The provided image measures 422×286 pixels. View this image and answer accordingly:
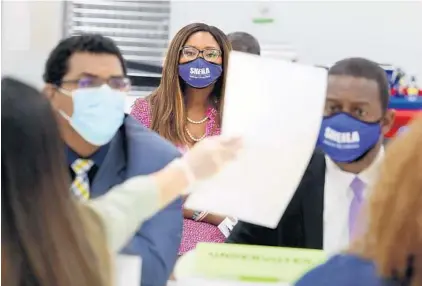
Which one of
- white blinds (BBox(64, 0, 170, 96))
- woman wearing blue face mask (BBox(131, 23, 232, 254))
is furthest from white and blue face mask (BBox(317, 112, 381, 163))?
white blinds (BBox(64, 0, 170, 96))

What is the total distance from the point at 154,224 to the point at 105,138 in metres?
0.20

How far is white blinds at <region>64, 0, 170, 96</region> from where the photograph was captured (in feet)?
12.0

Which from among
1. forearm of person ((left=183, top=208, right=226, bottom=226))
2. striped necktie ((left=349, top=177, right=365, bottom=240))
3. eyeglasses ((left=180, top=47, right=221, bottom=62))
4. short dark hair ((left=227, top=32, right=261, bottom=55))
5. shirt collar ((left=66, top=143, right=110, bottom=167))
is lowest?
forearm of person ((left=183, top=208, right=226, bottom=226))

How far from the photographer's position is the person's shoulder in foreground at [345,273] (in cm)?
87

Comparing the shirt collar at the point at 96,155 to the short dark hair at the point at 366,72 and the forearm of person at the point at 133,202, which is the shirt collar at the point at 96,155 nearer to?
the forearm of person at the point at 133,202

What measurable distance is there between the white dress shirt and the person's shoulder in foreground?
0.38 metres

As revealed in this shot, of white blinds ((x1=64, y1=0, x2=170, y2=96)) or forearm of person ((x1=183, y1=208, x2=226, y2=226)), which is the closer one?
forearm of person ((x1=183, y1=208, x2=226, y2=226))

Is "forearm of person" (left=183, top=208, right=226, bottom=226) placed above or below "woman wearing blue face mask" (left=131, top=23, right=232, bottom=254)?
below

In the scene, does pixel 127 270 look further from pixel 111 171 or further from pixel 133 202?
pixel 111 171

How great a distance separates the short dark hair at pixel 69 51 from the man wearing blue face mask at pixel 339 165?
441mm

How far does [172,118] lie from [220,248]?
0.93 metres

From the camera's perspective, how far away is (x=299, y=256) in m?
1.19

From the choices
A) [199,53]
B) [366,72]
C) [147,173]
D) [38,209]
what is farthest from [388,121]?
[38,209]

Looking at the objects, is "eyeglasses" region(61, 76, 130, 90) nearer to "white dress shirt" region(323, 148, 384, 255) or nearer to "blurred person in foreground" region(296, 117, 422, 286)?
"white dress shirt" region(323, 148, 384, 255)
